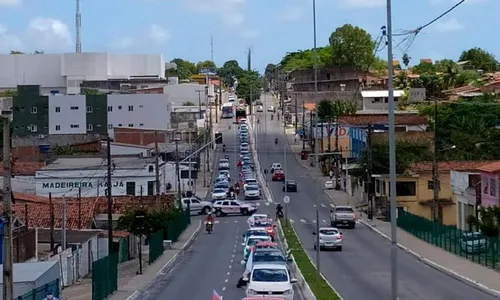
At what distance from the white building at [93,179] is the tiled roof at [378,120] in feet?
102

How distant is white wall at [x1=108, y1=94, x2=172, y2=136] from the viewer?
122562 millimetres

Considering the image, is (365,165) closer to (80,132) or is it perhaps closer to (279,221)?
(279,221)

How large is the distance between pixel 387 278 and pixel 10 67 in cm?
13972

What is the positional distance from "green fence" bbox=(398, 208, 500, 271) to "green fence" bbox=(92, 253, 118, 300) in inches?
645

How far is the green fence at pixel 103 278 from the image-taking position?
3362 cm

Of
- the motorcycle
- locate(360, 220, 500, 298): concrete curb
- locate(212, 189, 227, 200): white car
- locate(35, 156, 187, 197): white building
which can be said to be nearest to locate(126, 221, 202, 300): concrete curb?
the motorcycle

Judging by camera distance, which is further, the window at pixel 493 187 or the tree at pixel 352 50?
the tree at pixel 352 50

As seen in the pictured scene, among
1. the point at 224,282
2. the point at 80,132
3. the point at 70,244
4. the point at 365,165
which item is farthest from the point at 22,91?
the point at 224,282

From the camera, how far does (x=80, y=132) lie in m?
119

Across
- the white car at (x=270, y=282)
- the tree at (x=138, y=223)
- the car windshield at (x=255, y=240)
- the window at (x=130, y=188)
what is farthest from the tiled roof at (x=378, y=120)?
the white car at (x=270, y=282)

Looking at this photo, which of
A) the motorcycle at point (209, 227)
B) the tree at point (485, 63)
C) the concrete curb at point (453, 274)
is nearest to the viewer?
the concrete curb at point (453, 274)

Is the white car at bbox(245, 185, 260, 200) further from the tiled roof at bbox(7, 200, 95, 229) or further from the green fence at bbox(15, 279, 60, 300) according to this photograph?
the green fence at bbox(15, 279, 60, 300)

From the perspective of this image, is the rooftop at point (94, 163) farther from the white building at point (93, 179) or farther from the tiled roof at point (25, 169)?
the tiled roof at point (25, 169)

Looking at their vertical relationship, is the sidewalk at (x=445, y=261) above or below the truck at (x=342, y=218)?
below
